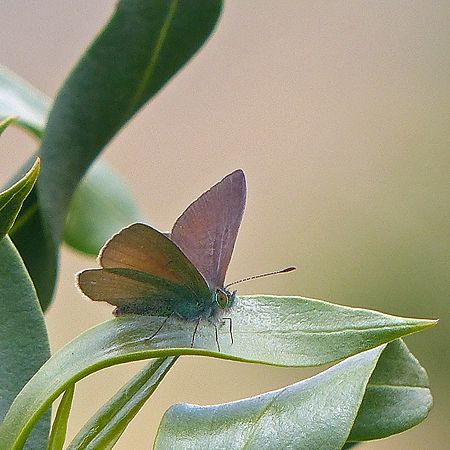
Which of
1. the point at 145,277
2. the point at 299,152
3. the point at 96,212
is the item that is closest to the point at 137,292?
the point at 145,277

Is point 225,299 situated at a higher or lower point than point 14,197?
lower

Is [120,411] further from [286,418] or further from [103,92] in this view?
[103,92]

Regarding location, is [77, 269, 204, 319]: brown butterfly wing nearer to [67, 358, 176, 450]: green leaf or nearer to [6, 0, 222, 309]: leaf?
[67, 358, 176, 450]: green leaf

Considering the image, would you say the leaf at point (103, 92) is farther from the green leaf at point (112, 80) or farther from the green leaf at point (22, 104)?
the green leaf at point (22, 104)

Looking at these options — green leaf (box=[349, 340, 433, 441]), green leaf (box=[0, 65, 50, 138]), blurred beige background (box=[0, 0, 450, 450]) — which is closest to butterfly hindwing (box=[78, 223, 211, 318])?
green leaf (box=[349, 340, 433, 441])

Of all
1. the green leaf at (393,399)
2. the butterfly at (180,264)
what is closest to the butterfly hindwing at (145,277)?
the butterfly at (180,264)
